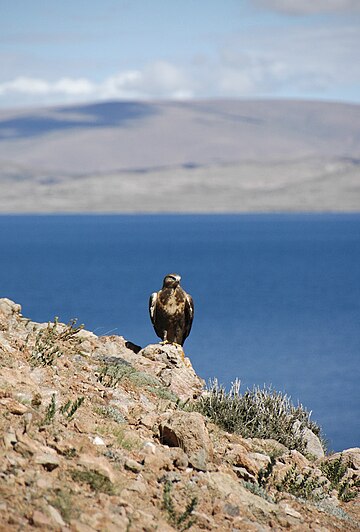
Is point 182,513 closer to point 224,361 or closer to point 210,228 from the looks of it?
point 224,361

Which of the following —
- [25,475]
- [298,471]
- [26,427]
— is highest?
[298,471]

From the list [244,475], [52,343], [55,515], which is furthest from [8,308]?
[55,515]

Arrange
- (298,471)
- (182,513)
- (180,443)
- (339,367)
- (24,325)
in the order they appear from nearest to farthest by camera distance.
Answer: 1. (182,513)
2. (180,443)
3. (298,471)
4. (24,325)
5. (339,367)

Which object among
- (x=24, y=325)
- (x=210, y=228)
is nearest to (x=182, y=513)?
(x=24, y=325)

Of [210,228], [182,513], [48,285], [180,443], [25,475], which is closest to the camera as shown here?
[25,475]

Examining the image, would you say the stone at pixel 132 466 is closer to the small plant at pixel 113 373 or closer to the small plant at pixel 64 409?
the small plant at pixel 64 409

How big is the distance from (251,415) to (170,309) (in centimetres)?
268

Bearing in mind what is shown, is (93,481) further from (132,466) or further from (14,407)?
(14,407)

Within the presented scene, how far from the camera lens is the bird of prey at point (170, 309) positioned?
1320cm

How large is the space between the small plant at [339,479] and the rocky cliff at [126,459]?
0.04 ft

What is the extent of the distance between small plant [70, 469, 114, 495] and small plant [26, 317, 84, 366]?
2.27 meters

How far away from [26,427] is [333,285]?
6452 cm

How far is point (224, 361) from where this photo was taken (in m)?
33.8

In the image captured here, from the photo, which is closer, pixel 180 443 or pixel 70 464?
pixel 70 464
